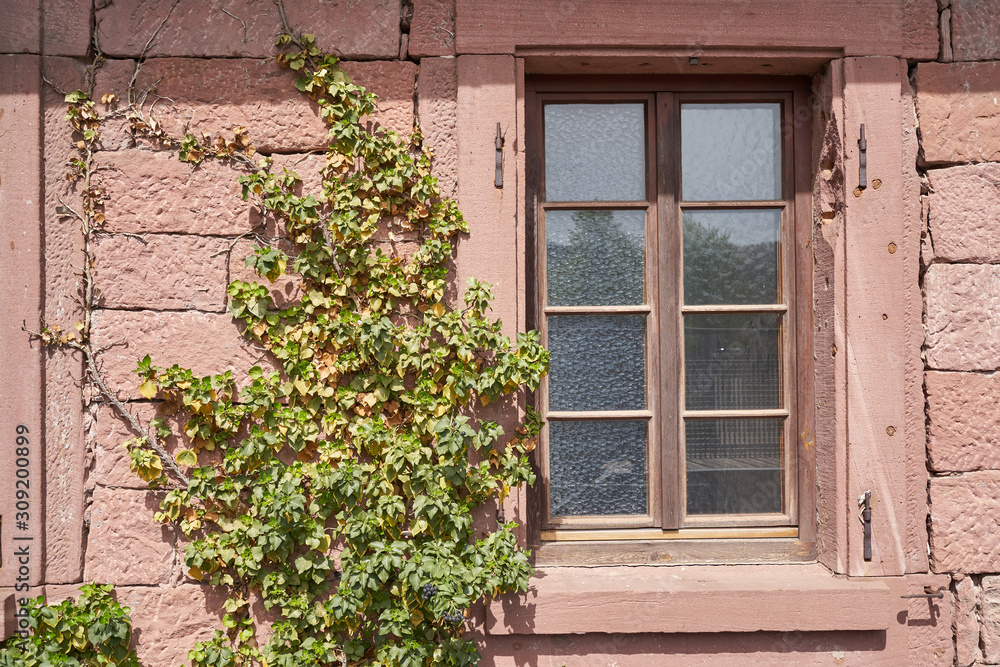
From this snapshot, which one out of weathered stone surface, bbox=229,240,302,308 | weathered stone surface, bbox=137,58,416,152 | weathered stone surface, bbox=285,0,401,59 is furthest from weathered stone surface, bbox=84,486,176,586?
weathered stone surface, bbox=285,0,401,59

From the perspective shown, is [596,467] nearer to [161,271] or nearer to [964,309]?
[964,309]

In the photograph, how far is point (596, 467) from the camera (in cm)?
255

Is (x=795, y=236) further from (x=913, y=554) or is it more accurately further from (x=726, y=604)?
(x=726, y=604)

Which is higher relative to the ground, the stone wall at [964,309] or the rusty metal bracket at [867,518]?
the stone wall at [964,309]

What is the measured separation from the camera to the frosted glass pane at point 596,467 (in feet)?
8.34

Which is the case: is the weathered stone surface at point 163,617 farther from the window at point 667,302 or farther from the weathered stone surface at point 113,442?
the window at point 667,302

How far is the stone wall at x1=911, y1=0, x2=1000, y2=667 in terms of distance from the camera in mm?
2377

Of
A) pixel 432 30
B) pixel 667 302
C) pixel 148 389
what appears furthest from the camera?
pixel 667 302

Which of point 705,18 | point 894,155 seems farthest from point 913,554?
point 705,18

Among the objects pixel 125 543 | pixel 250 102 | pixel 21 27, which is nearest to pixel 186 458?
pixel 125 543

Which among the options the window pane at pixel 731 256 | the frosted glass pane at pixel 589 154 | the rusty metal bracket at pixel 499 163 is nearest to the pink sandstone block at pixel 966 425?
the window pane at pixel 731 256

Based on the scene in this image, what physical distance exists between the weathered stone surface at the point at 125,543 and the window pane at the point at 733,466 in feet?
6.55

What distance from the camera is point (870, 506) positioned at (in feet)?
7.68

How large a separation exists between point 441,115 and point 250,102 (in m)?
0.71
